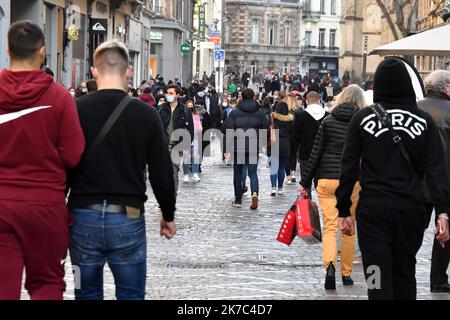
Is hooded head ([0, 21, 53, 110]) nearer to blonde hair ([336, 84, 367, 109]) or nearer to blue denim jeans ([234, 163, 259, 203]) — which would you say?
blonde hair ([336, 84, 367, 109])

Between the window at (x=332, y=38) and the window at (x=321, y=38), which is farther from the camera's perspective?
the window at (x=321, y=38)

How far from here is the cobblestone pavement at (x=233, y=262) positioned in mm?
9898

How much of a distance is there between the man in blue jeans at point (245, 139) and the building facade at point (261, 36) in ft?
403

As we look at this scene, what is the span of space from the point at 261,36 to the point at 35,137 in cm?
13659

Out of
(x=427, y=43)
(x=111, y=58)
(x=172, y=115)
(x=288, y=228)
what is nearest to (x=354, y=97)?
(x=288, y=228)

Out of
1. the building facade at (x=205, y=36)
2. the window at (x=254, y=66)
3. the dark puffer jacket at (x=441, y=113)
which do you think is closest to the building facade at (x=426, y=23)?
the building facade at (x=205, y=36)

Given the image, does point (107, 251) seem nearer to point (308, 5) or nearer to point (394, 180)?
point (394, 180)

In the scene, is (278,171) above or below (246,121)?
below

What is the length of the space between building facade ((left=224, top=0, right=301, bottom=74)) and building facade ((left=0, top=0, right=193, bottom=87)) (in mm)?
65069

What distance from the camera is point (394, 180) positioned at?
23.3 ft

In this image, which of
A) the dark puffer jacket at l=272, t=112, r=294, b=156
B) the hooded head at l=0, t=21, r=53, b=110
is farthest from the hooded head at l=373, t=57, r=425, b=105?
the dark puffer jacket at l=272, t=112, r=294, b=156

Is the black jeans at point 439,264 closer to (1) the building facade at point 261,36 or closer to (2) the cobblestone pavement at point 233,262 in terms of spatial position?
(2) the cobblestone pavement at point 233,262

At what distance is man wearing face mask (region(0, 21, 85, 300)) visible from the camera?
6043 millimetres
